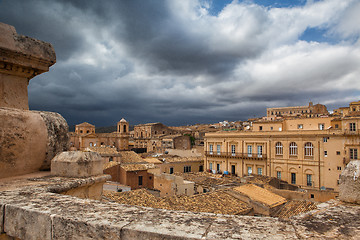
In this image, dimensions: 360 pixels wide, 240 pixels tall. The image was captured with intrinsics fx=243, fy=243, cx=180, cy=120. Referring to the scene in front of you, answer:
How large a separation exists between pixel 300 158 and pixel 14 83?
33.4 meters

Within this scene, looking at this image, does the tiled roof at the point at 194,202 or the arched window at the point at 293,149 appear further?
the arched window at the point at 293,149

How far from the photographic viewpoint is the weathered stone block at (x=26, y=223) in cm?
221

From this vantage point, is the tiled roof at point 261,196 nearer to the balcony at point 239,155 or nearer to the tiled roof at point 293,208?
the tiled roof at point 293,208

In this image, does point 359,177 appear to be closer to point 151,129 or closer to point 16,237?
point 16,237

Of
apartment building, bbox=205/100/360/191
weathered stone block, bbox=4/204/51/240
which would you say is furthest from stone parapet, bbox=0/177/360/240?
apartment building, bbox=205/100/360/191

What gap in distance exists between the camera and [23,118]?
4008 millimetres

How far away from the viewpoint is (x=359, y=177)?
296 centimetres

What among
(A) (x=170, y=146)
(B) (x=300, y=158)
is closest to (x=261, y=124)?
(B) (x=300, y=158)

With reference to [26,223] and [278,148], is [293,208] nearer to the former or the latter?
[26,223]

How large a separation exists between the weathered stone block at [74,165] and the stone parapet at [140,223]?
1227mm

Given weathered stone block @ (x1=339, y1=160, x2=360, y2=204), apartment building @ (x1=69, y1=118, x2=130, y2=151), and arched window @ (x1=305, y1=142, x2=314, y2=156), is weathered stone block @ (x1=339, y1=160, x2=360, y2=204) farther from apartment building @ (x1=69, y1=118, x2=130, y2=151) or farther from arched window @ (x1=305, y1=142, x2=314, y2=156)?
apartment building @ (x1=69, y1=118, x2=130, y2=151)

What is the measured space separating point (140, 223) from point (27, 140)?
3.09 m

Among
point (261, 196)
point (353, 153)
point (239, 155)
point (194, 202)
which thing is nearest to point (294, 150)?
→ point (353, 153)

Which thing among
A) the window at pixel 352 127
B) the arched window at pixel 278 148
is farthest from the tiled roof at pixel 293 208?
the arched window at pixel 278 148
